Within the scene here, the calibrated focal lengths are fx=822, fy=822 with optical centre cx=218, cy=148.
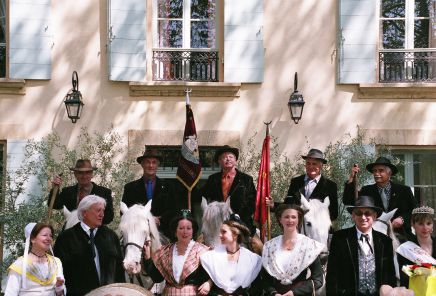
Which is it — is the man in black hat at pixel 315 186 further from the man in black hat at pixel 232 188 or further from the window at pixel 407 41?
the window at pixel 407 41

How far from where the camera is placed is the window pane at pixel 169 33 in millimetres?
12094

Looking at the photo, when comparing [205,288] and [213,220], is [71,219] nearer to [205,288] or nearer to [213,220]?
[213,220]

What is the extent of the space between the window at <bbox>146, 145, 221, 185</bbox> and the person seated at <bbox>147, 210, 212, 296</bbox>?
4.46m

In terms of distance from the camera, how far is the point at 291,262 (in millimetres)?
7051

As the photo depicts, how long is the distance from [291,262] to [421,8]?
639cm

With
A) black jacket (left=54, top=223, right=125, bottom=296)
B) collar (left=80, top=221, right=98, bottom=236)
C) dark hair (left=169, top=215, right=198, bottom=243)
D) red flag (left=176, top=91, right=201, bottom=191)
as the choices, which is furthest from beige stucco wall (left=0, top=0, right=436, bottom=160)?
black jacket (left=54, top=223, right=125, bottom=296)

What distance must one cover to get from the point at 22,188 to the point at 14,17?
2.46 meters

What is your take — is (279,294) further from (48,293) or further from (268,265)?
(48,293)

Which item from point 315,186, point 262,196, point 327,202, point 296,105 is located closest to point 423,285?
point 327,202

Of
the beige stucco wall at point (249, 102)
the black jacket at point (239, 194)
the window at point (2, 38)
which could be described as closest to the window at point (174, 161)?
the beige stucco wall at point (249, 102)

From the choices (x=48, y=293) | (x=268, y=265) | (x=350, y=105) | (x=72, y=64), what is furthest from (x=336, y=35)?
(x=48, y=293)

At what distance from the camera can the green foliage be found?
10539mm

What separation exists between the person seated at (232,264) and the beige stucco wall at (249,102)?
4.60 meters

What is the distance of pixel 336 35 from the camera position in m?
11.9
